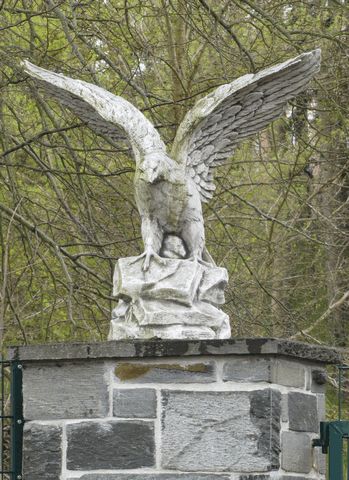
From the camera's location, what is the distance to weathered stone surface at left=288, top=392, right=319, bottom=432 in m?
6.00

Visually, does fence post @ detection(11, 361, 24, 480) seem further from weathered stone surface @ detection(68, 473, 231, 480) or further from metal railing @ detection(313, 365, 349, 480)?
metal railing @ detection(313, 365, 349, 480)

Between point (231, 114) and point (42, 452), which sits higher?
point (231, 114)

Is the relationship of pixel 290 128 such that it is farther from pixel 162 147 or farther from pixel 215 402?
pixel 215 402

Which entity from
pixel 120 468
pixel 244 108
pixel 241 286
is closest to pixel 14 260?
pixel 241 286

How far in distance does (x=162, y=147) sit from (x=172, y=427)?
1370 mm

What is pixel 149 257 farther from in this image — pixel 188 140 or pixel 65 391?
pixel 65 391

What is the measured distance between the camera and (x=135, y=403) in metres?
5.93

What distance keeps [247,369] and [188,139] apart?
4.21 feet

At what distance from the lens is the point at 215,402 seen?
5.85 meters

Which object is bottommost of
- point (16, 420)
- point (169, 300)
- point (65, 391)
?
point (16, 420)

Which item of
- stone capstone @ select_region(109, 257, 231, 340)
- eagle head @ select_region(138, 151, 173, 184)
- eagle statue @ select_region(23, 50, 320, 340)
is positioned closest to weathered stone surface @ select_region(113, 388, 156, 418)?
stone capstone @ select_region(109, 257, 231, 340)

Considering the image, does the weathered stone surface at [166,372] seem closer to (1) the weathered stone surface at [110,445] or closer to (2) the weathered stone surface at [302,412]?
(1) the weathered stone surface at [110,445]

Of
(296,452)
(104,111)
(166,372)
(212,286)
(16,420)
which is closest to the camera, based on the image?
(166,372)

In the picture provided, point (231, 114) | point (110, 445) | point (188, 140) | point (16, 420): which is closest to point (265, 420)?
point (110, 445)
